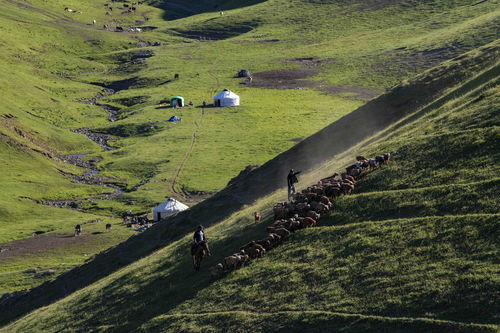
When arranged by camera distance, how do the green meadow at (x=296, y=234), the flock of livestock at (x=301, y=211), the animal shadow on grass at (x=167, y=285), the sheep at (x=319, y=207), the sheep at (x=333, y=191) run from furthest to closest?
the sheep at (x=333, y=191) < the sheep at (x=319, y=207) < the flock of livestock at (x=301, y=211) < the animal shadow on grass at (x=167, y=285) < the green meadow at (x=296, y=234)

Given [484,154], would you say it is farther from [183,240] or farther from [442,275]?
[183,240]

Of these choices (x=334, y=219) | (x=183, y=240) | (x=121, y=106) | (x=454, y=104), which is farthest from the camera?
(x=121, y=106)

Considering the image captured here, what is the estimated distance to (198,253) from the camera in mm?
37562

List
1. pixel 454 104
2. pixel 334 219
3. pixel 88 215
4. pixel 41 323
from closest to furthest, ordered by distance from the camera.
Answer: pixel 334 219 < pixel 41 323 < pixel 454 104 < pixel 88 215

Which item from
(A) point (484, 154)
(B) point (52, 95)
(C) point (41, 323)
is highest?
(B) point (52, 95)

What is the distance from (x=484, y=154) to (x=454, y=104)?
42.8 ft

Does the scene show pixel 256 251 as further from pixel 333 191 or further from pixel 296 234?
pixel 333 191

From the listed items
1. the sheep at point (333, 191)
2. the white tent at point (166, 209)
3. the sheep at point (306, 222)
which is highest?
the sheep at point (333, 191)

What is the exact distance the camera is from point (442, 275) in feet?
90.3

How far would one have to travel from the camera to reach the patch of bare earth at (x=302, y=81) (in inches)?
6186

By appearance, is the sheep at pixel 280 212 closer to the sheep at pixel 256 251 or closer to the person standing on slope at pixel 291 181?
the person standing on slope at pixel 291 181

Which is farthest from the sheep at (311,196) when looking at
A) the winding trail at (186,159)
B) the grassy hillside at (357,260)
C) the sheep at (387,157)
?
the winding trail at (186,159)

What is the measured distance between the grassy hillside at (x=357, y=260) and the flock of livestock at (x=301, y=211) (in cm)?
59

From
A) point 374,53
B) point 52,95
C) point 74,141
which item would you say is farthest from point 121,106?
point 374,53
